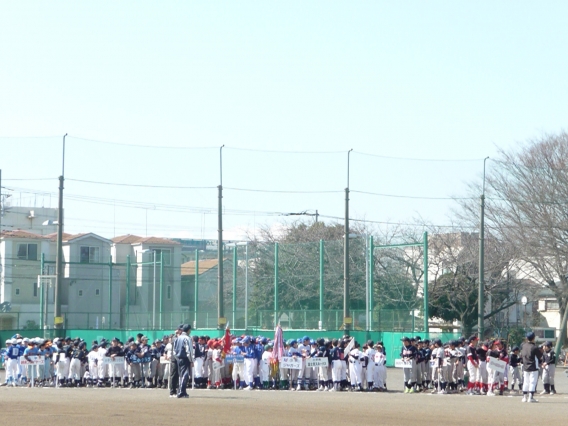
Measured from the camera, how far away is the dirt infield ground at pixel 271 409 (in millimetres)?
15550

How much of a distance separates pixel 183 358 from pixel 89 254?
4652cm

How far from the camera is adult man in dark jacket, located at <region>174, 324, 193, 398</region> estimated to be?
20922 millimetres

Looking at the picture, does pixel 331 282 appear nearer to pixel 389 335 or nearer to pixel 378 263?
pixel 378 263

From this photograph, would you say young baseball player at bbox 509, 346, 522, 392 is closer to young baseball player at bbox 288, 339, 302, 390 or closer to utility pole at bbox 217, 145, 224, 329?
young baseball player at bbox 288, 339, 302, 390

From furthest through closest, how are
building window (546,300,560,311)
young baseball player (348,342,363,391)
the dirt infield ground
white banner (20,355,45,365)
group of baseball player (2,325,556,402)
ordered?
1. building window (546,300,560,311)
2. white banner (20,355,45,365)
3. young baseball player (348,342,363,391)
4. group of baseball player (2,325,556,402)
5. the dirt infield ground

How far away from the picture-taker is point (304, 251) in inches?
→ 1909

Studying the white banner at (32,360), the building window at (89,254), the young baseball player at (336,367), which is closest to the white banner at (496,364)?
the young baseball player at (336,367)

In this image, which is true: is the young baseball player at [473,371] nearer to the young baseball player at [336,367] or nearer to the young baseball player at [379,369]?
the young baseball player at [379,369]

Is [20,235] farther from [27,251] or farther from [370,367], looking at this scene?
[370,367]

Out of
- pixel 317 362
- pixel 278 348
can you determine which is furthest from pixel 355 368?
pixel 278 348

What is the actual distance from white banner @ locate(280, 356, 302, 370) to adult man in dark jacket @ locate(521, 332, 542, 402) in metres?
6.93

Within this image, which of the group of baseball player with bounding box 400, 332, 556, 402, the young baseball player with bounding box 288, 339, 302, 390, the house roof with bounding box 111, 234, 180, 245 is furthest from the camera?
the house roof with bounding box 111, 234, 180, 245

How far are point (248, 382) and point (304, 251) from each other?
74.9 feet

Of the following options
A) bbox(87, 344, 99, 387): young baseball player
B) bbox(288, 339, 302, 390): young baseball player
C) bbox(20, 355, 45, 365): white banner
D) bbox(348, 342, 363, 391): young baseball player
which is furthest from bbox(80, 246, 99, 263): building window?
bbox(348, 342, 363, 391): young baseball player
